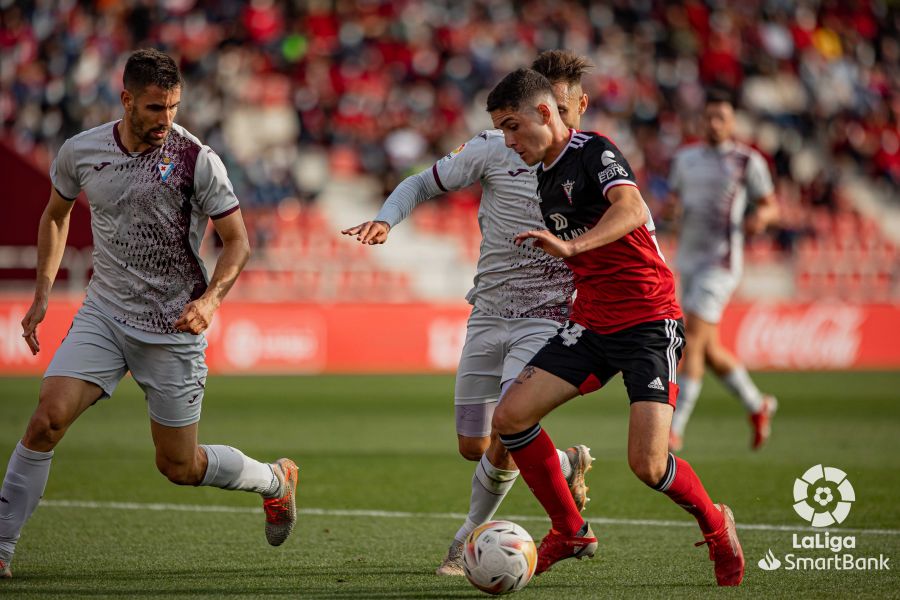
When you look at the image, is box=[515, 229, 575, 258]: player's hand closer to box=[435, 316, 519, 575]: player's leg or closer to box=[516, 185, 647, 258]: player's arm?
box=[516, 185, 647, 258]: player's arm

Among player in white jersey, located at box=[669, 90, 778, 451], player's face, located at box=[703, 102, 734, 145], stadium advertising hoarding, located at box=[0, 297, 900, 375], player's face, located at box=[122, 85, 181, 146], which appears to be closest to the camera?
player's face, located at box=[122, 85, 181, 146]

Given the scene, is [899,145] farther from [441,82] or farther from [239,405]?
[239,405]

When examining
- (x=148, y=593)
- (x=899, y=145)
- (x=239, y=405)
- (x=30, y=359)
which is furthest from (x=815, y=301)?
(x=148, y=593)

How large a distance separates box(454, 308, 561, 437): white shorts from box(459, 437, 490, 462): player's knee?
29mm

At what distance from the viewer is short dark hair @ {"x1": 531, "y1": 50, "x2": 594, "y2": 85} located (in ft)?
19.8

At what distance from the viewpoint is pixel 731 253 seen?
10844 mm

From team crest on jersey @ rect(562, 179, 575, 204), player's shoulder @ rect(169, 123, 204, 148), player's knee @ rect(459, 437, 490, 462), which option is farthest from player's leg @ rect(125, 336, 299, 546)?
team crest on jersey @ rect(562, 179, 575, 204)

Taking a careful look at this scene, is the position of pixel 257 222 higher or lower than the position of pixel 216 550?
higher

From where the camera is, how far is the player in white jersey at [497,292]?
620 cm

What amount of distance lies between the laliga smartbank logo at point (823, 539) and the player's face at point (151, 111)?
3.48 meters

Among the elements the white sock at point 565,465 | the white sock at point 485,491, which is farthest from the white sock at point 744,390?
the white sock at point 485,491

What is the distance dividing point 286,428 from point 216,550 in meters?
6.25

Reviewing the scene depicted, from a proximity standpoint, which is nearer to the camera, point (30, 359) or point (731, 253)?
point (731, 253)

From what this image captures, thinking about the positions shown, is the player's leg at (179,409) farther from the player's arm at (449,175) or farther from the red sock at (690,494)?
the red sock at (690,494)
